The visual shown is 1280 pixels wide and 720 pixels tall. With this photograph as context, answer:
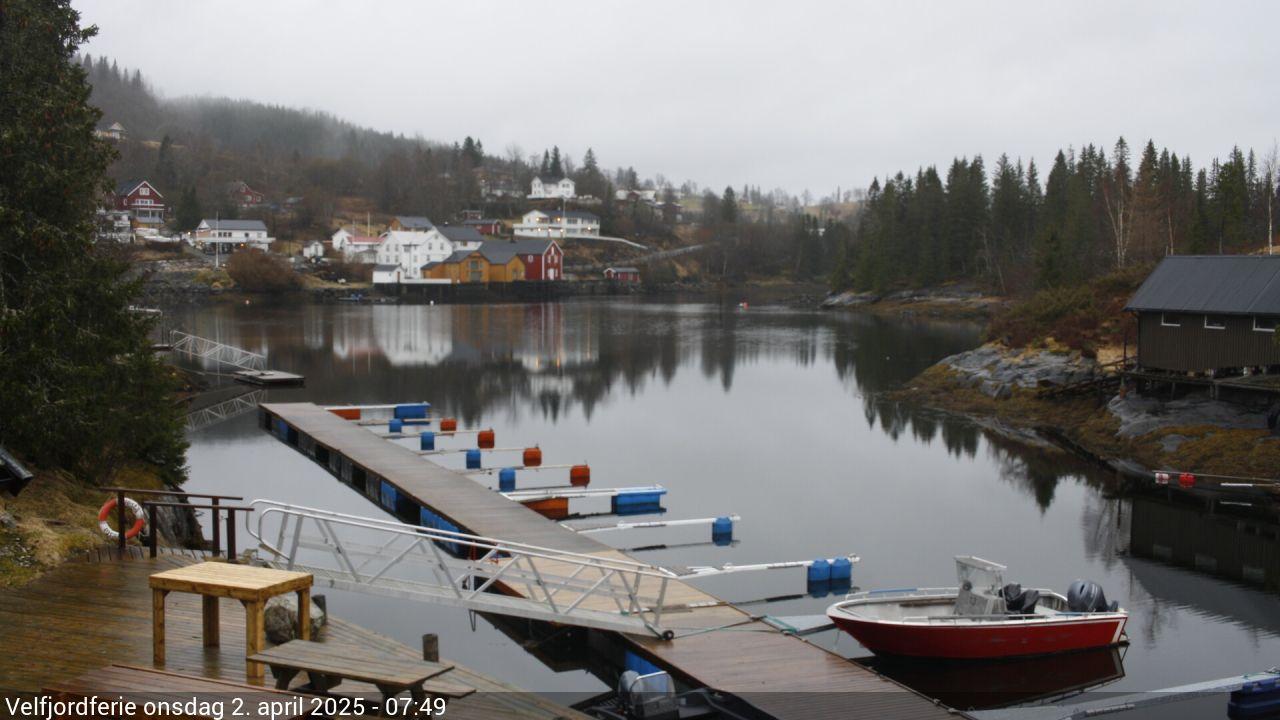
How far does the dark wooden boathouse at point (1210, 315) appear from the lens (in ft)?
89.6

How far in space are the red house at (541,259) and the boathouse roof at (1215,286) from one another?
3613 inches

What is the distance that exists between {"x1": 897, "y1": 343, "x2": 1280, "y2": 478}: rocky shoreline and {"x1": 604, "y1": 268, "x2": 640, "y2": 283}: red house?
8736 centimetres

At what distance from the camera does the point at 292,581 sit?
29.5 ft

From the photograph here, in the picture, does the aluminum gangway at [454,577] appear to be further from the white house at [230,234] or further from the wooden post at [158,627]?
the white house at [230,234]

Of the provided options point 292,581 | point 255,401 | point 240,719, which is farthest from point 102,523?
point 255,401

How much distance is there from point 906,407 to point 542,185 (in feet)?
432

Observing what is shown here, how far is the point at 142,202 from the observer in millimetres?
117688

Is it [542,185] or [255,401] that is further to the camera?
[542,185]

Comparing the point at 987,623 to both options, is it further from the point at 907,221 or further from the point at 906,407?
the point at 907,221

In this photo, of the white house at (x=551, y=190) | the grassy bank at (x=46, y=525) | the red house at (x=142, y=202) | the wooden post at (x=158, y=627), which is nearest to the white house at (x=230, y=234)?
the red house at (x=142, y=202)

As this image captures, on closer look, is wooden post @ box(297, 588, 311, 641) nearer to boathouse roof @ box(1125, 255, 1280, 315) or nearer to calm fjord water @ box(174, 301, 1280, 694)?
calm fjord water @ box(174, 301, 1280, 694)

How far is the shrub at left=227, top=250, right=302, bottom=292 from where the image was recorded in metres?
100

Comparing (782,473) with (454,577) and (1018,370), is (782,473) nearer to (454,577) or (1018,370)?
(1018,370)

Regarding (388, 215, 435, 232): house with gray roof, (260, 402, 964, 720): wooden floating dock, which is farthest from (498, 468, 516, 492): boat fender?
(388, 215, 435, 232): house with gray roof
